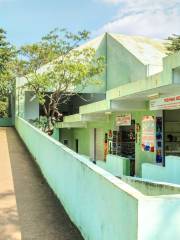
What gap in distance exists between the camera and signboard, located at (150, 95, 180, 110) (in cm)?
1080

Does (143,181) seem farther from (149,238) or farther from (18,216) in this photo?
(149,238)

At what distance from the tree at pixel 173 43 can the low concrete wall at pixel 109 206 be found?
19541 millimetres

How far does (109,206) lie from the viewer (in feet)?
13.0

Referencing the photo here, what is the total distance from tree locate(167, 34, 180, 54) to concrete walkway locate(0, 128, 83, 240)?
17.0 m

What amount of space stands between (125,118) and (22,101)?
11.3m

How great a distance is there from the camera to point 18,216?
21.0ft

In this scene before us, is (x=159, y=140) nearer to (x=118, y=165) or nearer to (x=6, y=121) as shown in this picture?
(x=118, y=165)

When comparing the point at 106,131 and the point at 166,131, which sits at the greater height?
the point at 166,131

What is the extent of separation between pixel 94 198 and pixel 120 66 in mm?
19237

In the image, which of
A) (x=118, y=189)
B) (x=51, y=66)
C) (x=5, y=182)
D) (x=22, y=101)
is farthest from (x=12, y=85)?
(x=118, y=189)

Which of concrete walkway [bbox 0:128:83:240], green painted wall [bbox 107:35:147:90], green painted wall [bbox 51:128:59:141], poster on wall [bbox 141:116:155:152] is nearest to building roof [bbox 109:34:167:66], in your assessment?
green painted wall [bbox 107:35:147:90]

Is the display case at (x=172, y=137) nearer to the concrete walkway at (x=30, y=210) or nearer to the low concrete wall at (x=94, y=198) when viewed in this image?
the concrete walkway at (x=30, y=210)

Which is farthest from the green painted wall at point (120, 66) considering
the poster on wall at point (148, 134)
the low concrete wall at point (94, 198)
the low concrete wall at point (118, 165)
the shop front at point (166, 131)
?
the low concrete wall at point (94, 198)

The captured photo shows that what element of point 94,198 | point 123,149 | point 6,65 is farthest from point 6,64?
point 94,198
